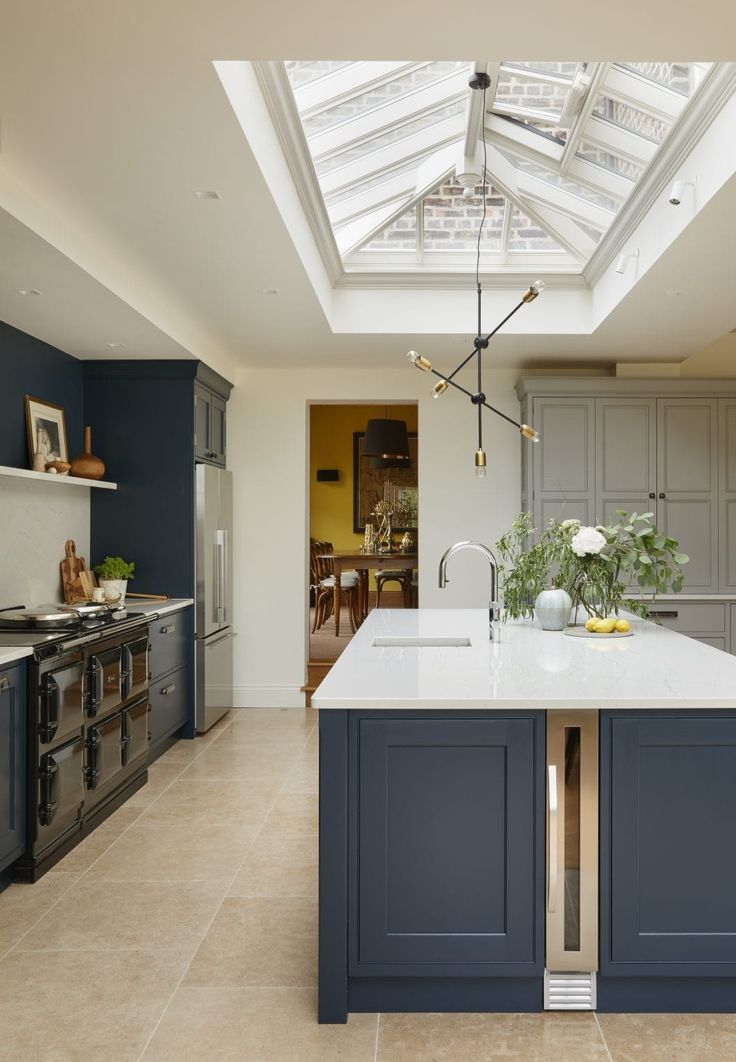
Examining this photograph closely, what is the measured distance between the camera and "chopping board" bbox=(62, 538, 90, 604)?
16.4 feet

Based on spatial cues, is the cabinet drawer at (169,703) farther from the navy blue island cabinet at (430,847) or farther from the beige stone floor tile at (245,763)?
the navy blue island cabinet at (430,847)

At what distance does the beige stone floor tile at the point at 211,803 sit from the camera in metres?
3.92

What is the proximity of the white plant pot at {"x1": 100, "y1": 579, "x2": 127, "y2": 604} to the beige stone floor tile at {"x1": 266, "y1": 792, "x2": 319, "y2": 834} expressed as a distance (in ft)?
5.25

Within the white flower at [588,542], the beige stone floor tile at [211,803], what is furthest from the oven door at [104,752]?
the white flower at [588,542]

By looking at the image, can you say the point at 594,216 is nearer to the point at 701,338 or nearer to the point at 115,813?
the point at 701,338

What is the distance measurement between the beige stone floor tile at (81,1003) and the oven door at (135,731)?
61.9 inches

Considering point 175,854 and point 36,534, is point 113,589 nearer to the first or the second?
point 36,534

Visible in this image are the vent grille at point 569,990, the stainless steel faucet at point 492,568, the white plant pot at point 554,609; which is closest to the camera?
the vent grille at point 569,990

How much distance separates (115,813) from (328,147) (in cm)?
319

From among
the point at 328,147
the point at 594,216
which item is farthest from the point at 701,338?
the point at 328,147

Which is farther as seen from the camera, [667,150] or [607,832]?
[667,150]

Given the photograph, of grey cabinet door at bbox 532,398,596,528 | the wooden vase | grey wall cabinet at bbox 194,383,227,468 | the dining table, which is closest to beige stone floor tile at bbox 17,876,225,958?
the wooden vase

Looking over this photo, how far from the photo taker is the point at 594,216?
4.41 m

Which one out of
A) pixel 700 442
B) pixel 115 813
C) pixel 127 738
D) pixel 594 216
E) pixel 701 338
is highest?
pixel 594 216
